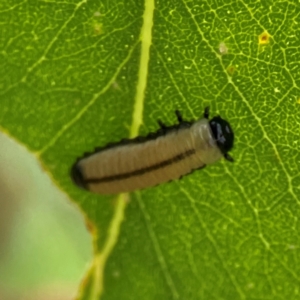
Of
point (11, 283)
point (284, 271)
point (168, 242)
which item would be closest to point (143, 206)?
point (168, 242)

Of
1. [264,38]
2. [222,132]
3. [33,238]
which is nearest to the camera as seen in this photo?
[264,38]

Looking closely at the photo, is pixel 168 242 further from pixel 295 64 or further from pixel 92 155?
Result: pixel 295 64

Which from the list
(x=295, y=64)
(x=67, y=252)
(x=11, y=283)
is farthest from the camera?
(x=11, y=283)

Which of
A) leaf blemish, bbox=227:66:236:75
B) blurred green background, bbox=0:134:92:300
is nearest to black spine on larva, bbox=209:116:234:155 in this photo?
leaf blemish, bbox=227:66:236:75

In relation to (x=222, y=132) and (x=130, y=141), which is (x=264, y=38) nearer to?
(x=222, y=132)

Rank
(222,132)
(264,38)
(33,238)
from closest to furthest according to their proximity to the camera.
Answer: (264,38) < (222,132) < (33,238)

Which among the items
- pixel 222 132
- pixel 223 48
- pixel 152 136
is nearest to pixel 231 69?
pixel 223 48

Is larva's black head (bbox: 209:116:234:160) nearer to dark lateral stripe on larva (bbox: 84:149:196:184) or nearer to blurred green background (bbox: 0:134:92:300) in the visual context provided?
dark lateral stripe on larva (bbox: 84:149:196:184)
